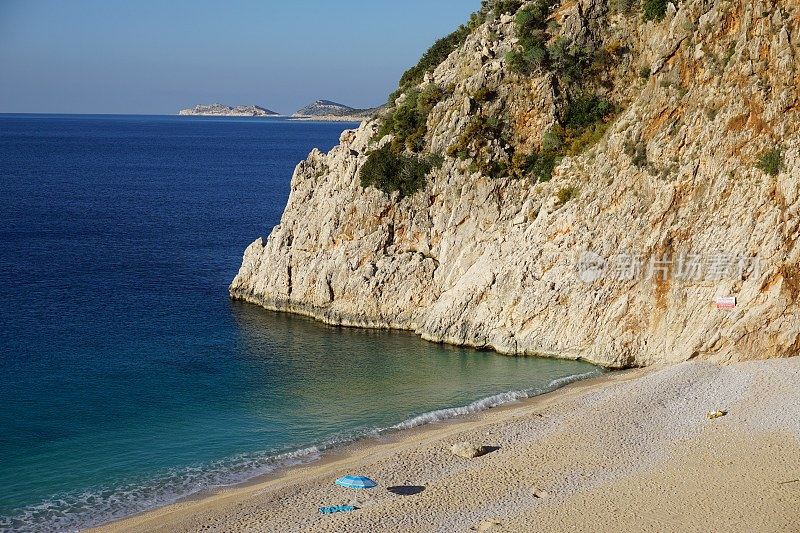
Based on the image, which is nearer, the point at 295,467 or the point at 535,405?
the point at 295,467

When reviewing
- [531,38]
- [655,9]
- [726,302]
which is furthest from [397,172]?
[726,302]

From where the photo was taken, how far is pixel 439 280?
44.5m

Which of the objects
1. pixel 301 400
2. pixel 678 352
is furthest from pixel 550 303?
pixel 301 400

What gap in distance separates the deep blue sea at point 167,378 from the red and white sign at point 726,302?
22.8 ft

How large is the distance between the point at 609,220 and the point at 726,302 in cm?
680

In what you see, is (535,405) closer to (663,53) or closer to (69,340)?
(663,53)

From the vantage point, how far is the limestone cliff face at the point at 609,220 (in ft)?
121

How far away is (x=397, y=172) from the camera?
46438 mm

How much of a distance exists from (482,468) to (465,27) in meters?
35.6

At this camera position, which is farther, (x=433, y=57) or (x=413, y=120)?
(x=433, y=57)

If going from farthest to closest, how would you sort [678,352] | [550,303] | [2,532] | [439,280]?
[439,280], [550,303], [678,352], [2,532]

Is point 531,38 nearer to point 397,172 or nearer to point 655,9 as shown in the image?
point 655,9

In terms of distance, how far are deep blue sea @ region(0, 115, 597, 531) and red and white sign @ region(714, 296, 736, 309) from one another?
6.95 metres

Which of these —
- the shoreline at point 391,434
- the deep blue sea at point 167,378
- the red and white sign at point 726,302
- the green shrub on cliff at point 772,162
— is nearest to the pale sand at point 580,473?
the shoreline at point 391,434
